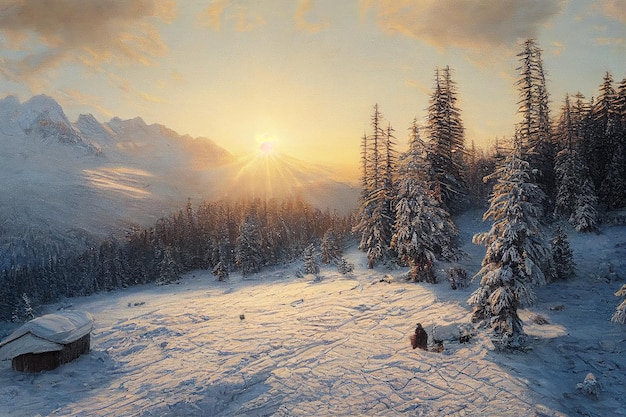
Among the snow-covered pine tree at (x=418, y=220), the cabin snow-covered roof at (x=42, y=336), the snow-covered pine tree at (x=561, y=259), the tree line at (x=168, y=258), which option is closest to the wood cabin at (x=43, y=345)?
the cabin snow-covered roof at (x=42, y=336)

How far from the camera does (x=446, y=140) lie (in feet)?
121

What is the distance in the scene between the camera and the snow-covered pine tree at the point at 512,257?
16391mm

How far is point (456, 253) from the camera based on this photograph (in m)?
33.3

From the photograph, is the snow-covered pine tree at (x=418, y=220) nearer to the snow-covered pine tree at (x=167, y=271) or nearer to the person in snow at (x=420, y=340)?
the person in snow at (x=420, y=340)

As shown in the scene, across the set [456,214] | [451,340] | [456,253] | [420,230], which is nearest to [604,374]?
[451,340]

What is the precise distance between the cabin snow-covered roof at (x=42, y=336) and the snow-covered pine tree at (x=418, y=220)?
23.4m

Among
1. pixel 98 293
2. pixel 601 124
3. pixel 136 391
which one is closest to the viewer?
pixel 136 391

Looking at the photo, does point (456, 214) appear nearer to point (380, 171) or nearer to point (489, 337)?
point (380, 171)

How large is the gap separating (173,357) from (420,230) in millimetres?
19787

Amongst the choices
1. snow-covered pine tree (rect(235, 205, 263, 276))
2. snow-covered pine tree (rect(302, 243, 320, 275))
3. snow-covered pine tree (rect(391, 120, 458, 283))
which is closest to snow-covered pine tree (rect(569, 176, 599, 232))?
snow-covered pine tree (rect(391, 120, 458, 283))

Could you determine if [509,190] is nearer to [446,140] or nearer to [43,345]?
[446,140]

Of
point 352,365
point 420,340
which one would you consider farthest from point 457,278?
point 352,365

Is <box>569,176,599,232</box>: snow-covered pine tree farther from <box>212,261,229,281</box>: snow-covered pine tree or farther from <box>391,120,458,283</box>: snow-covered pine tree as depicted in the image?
<box>212,261,229,281</box>: snow-covered pine tree

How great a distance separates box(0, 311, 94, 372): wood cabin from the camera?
59.6 ft
